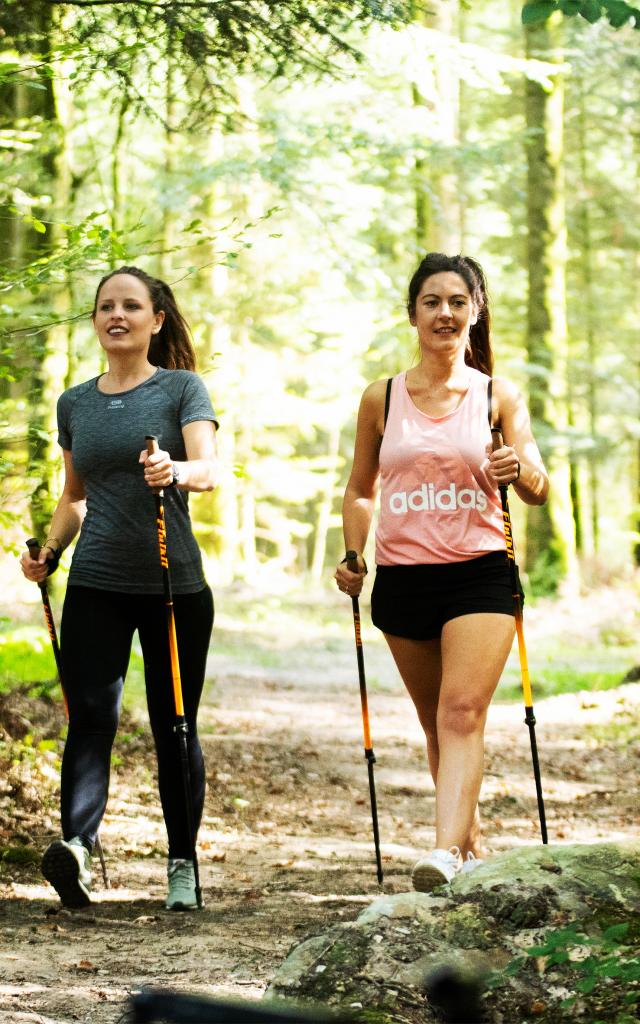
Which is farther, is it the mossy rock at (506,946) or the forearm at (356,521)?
the forearm at (356,521)

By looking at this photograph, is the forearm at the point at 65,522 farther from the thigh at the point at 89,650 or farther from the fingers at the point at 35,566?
the thigh at the point at 89,650

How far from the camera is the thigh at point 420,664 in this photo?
4660mm

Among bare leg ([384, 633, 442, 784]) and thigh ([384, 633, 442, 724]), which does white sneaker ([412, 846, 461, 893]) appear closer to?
bare leg ([384, 633, 442, 784])

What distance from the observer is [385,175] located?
1694 cm

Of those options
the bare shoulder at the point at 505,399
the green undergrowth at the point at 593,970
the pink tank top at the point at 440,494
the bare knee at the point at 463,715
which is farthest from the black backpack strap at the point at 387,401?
the green undergrowth at the point at 593,970

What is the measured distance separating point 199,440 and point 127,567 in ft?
1.98

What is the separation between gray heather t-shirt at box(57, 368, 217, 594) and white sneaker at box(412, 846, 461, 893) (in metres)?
1.56

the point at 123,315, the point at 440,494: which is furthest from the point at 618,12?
the point at 123,315

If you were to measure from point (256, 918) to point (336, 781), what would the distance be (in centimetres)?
366

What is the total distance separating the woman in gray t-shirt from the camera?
16.0 ft

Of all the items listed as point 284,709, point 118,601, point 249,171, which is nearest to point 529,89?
point 249,171

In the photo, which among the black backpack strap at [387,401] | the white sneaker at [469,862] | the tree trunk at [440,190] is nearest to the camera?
the white sneaker at [469,862]

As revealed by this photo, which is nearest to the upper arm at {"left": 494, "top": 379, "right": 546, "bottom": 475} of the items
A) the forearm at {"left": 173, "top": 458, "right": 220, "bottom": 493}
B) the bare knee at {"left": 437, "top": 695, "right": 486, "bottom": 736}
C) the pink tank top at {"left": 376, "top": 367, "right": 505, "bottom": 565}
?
the pink tank top at {"left": 376, "top": 367, "right": 505, "bottom": 565}

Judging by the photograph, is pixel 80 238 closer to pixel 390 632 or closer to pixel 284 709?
pixel 390 632
